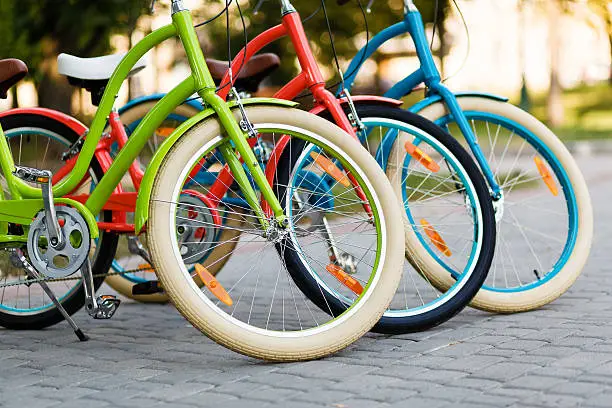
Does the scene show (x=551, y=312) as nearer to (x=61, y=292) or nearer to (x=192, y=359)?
(x=192, y=359)

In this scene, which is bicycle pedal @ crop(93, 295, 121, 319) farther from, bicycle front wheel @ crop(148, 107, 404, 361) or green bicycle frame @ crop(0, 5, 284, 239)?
bicycle front wheel @ crop(148, 107, 404, 361)

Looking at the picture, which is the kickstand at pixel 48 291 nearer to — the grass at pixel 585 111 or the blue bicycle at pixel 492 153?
the blue bicycle at pixel 492 153

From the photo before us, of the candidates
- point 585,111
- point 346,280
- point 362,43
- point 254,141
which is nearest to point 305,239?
point 346,280

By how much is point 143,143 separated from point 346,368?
3.95 feet

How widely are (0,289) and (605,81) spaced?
36726 millimetres

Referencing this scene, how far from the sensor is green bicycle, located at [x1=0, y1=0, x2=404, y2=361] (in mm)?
4062

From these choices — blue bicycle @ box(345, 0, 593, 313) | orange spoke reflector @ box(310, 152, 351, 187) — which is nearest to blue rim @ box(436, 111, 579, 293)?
blue bicycle @ box(345, 0, 593, 313)

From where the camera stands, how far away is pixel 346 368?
404 centimetres

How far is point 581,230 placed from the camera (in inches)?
208

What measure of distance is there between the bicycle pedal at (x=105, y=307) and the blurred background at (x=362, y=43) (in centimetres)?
186

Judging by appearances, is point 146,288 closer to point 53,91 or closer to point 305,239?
point 305,239

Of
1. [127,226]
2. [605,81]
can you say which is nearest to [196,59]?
[127,226]

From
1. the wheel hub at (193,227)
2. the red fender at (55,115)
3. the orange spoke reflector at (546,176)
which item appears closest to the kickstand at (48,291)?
the wheel hub at (193,227)

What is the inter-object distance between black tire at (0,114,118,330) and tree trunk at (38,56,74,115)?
896 cm
